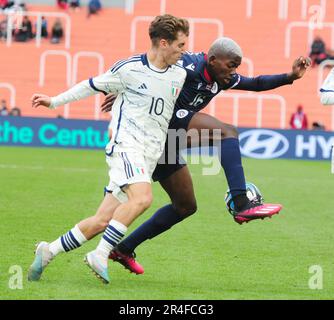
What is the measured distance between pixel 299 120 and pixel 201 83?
882 inches

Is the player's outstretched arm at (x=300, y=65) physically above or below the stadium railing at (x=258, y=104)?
above

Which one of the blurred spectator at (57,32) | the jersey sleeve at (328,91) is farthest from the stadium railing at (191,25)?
the jersey sleeve at (328,91)

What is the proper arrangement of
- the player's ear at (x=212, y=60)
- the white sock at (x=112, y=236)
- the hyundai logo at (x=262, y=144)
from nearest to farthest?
the white sock at (x=112, y=236)
the player's ear at (x=212, y=60)
the hyundai logo at (x=262, y=144)

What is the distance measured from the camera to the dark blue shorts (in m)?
9.68

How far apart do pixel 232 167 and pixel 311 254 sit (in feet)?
7.20

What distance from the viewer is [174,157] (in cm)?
974

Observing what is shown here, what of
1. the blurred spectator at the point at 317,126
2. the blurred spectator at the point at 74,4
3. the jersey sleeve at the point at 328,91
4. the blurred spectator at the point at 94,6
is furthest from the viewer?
the blurred spectator at the point at 74,4

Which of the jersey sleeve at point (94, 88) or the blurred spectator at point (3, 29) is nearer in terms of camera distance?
the jersey sleeve at point (94, 88)

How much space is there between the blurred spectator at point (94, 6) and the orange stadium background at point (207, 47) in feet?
0.80

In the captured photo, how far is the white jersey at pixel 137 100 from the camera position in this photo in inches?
357

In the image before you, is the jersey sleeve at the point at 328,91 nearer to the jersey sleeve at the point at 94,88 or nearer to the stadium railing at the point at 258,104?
the jersey sleeve at the point at 94,88

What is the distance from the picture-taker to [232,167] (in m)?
9.77

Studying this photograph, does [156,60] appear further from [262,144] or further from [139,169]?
[262,144]

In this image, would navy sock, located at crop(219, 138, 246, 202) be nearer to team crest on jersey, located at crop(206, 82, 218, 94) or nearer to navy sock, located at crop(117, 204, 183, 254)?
team crest on jersey, located at crop(206, 82, 218, 94)
